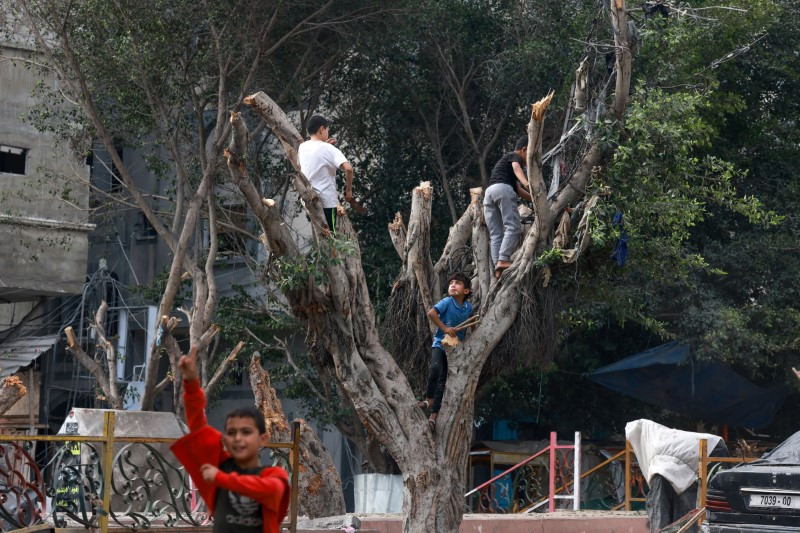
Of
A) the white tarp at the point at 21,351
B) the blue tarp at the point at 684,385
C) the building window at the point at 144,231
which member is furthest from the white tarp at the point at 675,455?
the building window at the point at 144,231

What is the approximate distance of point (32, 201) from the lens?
21.7 meters

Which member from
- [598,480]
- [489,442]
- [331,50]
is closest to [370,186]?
[331,50]

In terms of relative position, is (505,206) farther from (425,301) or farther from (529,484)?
(529,484)

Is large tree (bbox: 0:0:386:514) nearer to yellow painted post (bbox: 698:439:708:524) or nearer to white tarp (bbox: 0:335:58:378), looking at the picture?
white tarp (bbox: 0:335:58:378)

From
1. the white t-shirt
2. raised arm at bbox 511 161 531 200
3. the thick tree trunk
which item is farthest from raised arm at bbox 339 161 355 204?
raised arm at bbox 511 161 531 200

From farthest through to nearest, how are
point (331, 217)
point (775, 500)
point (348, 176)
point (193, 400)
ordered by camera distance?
point (331, 217) < point (348, 176) < point (775, 500) < point (193, 400)

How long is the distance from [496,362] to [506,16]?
31.9 feet

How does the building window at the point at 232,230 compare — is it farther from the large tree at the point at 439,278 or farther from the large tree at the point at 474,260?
the large tree at the point at 439,278

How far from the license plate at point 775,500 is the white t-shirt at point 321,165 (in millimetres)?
4405

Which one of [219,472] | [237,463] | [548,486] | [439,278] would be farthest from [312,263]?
[548,486]

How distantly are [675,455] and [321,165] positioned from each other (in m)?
5.05

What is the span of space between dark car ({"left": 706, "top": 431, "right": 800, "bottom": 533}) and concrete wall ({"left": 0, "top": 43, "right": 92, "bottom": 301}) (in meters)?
15.1

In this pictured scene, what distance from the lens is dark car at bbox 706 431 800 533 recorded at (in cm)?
888

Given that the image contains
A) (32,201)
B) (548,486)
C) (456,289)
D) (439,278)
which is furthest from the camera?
(32,201)
